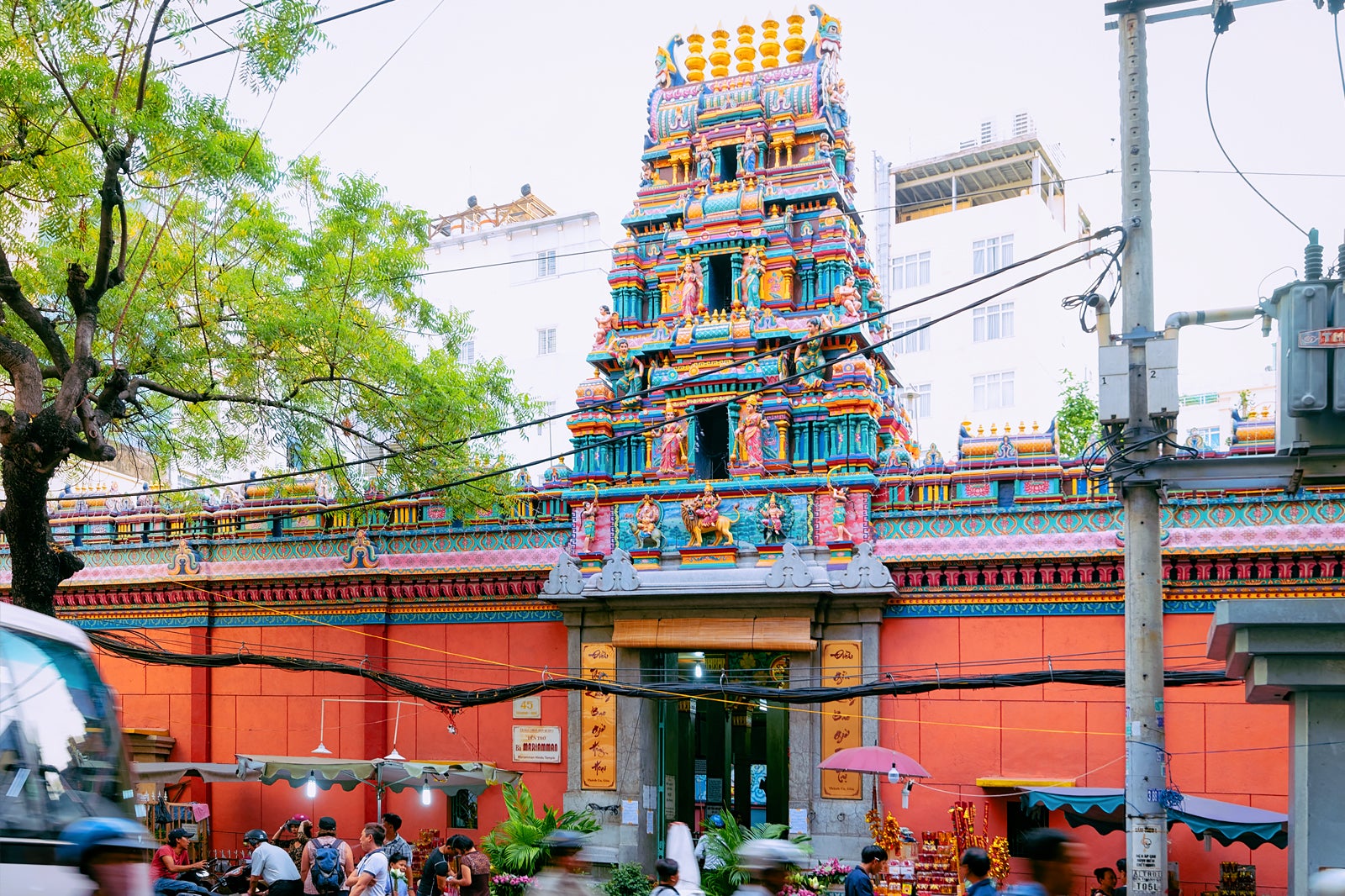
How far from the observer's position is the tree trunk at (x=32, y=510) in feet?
41.4

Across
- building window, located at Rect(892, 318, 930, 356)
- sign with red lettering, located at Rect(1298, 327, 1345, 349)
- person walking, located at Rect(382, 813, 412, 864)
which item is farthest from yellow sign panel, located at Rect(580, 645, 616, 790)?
building window, located at Rect(892, 318, 930, 356)

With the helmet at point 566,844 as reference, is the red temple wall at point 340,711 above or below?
below

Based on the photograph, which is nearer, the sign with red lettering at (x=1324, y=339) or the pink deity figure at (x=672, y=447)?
the sign with red lettering at (x=1324, y=339)

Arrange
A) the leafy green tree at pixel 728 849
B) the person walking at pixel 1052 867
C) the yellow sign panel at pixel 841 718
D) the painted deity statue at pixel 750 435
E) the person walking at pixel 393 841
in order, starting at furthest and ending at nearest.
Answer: the painted deity statue at pixel 750 435 < the yellow sign panel at pixel 841 718 < the leafy green tree at pixel 728 849 < the person walking at pixel 393 841 < the person walking at pixel 1052 867

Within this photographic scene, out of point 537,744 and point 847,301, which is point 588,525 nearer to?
point 537,744

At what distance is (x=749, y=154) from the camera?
66.2ft

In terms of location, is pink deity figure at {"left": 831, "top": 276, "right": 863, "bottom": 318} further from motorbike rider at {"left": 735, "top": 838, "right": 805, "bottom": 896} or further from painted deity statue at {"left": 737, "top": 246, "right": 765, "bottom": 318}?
motorbike rider at {"left": 735, "top": 838, "right": 805, "bottom": 896}

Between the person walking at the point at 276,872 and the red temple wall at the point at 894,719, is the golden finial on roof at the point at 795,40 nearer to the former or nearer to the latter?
the red temple wall at the point at 894,719

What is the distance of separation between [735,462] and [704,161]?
502 centimetres

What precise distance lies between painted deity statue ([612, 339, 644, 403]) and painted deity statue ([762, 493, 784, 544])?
295 cm

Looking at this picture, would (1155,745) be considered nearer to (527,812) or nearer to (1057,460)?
(1057,460)

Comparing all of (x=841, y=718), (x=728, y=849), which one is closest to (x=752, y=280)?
(x=841, y=718)

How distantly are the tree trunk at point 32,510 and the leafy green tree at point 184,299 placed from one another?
0.02m

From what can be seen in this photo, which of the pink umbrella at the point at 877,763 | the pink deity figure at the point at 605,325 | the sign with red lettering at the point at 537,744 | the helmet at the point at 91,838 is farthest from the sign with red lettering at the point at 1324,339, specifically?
the sign with red lettering at the point at 537,744
